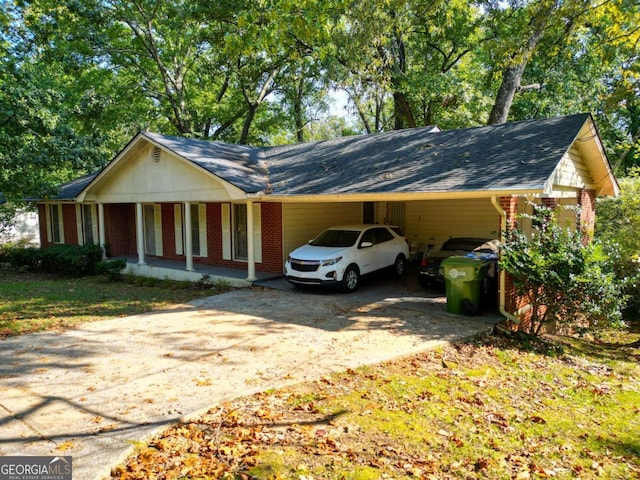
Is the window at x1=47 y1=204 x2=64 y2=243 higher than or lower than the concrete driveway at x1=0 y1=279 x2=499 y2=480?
higher

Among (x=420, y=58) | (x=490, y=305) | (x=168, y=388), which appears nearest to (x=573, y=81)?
(x=420, y=58)

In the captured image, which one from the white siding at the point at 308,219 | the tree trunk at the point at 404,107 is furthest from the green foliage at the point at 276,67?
the white siding at the point at 308,219

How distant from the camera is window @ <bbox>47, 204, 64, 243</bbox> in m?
22.1

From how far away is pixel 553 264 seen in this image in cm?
837

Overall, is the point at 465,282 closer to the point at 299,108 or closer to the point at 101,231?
the point at 101,231

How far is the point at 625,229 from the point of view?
1345 cm

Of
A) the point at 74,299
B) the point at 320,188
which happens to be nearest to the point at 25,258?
the point at 74,299

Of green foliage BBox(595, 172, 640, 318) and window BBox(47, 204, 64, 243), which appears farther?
window BBox(47, 204, 64, 243)

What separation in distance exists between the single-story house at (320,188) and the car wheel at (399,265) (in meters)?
2.03

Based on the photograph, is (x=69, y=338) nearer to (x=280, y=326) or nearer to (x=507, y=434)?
(x=280, y=326)

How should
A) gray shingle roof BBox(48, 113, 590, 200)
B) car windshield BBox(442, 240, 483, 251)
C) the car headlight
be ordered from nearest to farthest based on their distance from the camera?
gray shingle roof BBox(48, 113, 590, 200) → the car headlight → car windshield BBox(442, 240, 483, 251)

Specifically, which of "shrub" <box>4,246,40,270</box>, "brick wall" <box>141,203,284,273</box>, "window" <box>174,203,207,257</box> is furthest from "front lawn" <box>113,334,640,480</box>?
"shrub" <box>4,246,40,270</box>

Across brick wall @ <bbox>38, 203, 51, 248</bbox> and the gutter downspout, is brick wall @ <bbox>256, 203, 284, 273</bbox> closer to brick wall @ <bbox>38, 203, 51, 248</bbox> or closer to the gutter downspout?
the gutter downspout

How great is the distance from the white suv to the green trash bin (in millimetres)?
3065
